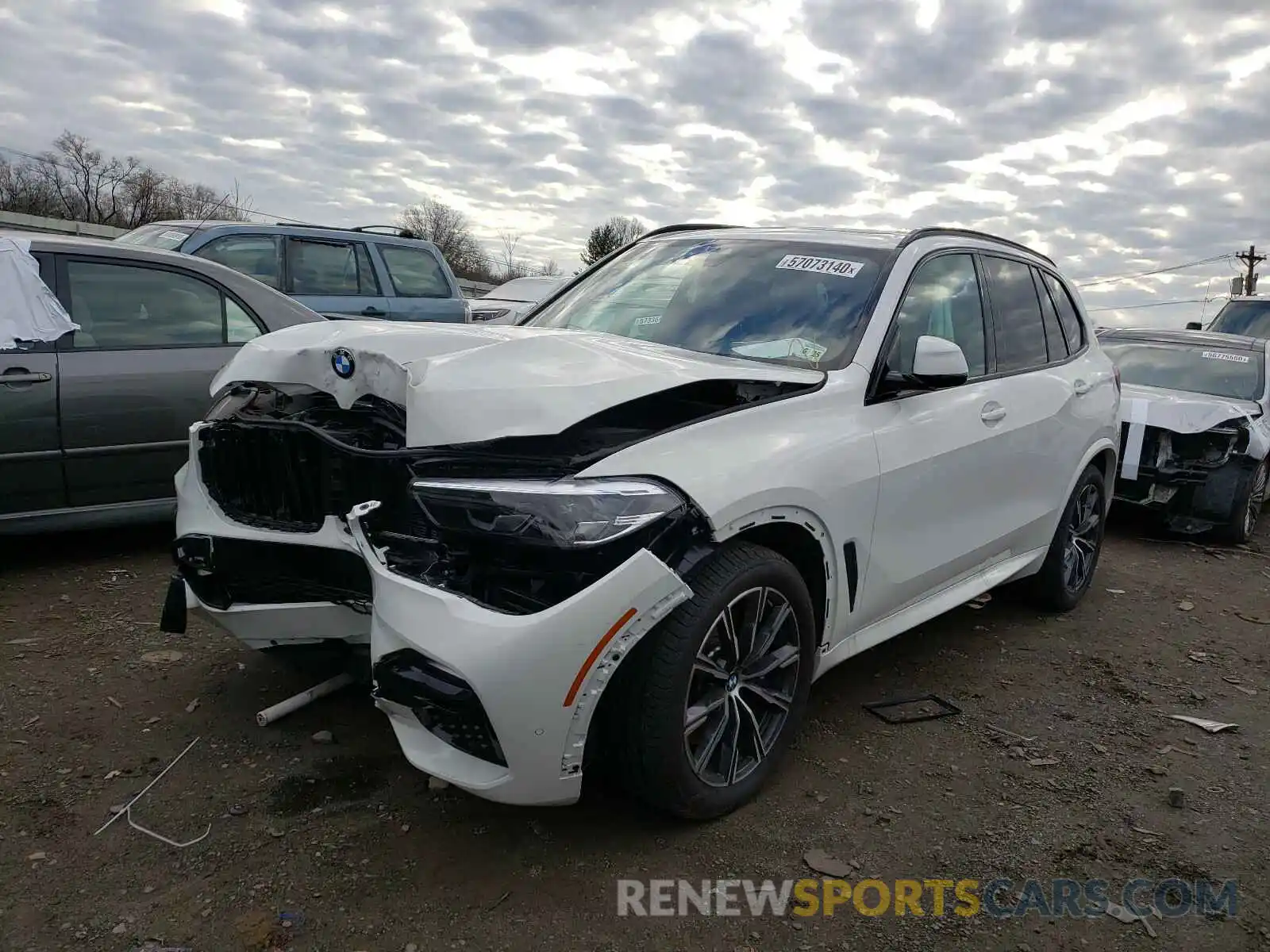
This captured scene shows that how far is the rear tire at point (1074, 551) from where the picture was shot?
4.75m

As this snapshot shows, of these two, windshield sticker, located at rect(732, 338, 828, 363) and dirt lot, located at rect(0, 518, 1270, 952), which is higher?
windshield sticker, located at rect(732, 338, 828, 363)

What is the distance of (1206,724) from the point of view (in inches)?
149

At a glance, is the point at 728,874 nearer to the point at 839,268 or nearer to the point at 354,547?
the point at 354,547

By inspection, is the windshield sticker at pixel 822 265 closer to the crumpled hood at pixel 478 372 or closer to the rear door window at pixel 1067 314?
the crumpled hood at pixel 478 372

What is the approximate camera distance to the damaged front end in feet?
22.5

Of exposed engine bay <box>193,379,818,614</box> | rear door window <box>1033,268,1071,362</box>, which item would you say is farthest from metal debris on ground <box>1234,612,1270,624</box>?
exposed engine bay <box>193,379,818,614</box>

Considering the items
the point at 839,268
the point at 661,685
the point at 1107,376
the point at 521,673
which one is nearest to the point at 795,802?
the point at 661,685

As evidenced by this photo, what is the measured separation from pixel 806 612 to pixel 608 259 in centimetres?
223

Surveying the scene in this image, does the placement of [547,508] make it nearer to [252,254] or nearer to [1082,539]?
[1082,539]

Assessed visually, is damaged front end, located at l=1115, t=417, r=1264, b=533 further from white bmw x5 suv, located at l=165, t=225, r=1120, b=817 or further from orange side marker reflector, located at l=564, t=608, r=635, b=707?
orange side marker reflector, located at l=564, t=608, r=635, b=707

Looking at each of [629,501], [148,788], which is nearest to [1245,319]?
[629,501]

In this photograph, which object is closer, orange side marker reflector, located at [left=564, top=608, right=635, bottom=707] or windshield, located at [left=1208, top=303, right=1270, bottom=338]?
orange side marker reflector, located at [left=564, top=608, right=635, bottom=707]

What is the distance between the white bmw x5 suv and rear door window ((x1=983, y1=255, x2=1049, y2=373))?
26 centimetres

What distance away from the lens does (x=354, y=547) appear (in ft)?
8.80
